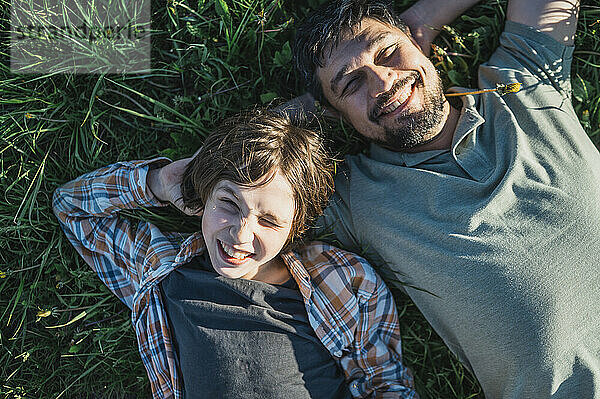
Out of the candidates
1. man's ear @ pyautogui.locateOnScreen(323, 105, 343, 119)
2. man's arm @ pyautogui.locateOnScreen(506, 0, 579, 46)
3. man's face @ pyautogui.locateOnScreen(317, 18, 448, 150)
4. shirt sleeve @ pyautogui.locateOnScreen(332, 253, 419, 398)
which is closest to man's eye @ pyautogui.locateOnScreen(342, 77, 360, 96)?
man's face @ pyautogui.locateOnScreen(317, 18, 448, 150)

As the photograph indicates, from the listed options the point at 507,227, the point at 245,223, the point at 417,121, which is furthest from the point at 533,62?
the point at 245,223

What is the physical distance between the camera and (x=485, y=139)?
2.93 meters

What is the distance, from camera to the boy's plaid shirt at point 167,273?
9.27ft

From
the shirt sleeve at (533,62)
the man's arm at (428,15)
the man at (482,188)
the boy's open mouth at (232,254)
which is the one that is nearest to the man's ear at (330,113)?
the man at (482,188)

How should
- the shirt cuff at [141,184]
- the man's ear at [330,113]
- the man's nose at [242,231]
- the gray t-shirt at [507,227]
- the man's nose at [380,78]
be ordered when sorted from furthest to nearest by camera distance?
the man's ear at [330,113] → the shirt cuff at [141,184] → the man's nose at [380,78] → the gray t-shirt at [507,227] → the man's nose at [242,231]

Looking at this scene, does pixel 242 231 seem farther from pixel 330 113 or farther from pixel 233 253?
pixel 330 113

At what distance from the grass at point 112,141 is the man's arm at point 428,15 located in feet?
0.40

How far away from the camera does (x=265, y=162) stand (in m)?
2.56

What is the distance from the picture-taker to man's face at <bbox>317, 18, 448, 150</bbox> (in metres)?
2.83

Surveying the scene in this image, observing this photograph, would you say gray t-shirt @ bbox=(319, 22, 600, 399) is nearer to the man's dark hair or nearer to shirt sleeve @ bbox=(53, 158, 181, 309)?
the man's dark hair

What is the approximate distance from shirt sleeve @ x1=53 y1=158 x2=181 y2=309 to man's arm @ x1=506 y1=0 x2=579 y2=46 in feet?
7.66

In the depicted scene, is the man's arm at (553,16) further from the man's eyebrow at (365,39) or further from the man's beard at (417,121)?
the man's eyebrow at (365,39)

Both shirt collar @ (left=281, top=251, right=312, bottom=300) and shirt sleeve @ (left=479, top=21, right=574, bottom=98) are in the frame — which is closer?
shirt collar @ (left=281, top=251, right=312, bottom=300)

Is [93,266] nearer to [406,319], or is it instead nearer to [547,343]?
[406,319]
